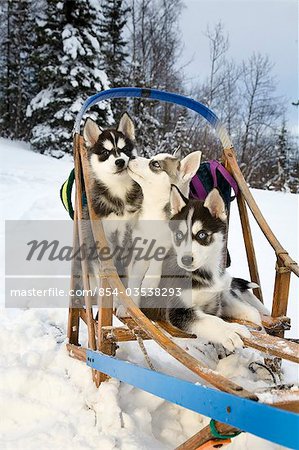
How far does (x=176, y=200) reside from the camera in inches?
88.1

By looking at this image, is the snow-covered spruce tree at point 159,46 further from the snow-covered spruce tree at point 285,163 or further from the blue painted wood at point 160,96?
the blue painted wood at point 160,96

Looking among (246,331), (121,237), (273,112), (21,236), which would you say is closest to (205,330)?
(246,331)

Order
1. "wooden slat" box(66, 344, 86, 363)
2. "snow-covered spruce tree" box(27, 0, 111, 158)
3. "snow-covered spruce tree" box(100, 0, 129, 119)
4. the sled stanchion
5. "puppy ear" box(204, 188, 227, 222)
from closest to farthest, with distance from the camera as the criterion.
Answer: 1. "puppy ear" box(204, 188, 227, 222)
2. "wooden slat" box(66, 344, 86, 363)
3. the sled stanchion
4. "snow-covered spruce tree" box(27, 0, 111, 158)
5. "snow-covered spruce tree" box(100, 0, 129, 119)

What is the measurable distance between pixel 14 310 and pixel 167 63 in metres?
14.3

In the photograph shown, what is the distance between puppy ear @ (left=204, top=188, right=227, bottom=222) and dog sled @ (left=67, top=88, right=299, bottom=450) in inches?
17.8

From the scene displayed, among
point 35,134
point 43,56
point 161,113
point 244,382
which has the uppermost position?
point 43,56

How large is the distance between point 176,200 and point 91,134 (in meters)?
1.00

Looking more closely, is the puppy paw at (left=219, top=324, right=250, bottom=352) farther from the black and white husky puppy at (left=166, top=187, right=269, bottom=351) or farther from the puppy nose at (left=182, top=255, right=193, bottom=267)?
the puppy nose at (left=182, top=255, right=193, bottom=267)

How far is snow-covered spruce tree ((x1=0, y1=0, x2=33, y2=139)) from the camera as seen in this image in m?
19.5

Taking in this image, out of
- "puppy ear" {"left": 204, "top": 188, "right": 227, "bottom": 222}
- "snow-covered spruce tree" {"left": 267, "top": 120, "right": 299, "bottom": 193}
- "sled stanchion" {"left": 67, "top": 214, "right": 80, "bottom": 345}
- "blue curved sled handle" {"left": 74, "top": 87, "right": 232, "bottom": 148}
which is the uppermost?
"snow-covered spruce tree" {"left": 267, "top": 120, "right": 299, "bottom": 193}

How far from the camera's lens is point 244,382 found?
7.05 ft

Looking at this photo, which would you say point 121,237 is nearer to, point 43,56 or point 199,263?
point 199,263

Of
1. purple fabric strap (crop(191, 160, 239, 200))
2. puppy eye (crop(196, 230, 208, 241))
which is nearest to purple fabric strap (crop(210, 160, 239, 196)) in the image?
purple fabric strap (crop(191, 160, 239, 200))

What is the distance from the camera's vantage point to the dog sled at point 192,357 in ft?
3.91
